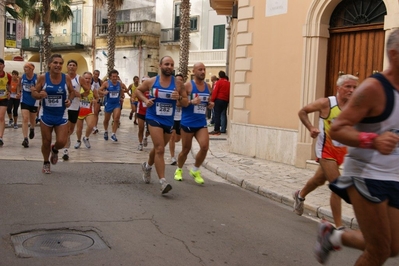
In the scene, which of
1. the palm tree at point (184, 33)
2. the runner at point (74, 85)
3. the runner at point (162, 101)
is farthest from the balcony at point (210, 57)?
the runner at point (162, 101)

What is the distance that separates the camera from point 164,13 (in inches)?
1607

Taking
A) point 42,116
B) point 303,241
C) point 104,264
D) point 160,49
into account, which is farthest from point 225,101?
point 160,49

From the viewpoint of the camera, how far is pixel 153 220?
20.1 feet

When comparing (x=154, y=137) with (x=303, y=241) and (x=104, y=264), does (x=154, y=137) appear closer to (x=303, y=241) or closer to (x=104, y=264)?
(x=303, y=241)

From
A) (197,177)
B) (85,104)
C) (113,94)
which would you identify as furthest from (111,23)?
(197,177)

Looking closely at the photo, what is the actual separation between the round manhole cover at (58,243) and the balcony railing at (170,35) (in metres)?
34.5

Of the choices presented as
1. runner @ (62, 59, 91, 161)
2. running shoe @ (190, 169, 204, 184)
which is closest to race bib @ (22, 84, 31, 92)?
runner @ (62, 59, 91, 161)

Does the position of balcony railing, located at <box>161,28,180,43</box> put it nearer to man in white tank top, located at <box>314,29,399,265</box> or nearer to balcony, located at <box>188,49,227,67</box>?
balcony, located at <box>188,49,227,67</box>

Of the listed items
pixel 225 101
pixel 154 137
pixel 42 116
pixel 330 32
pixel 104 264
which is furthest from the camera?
pixel 225 101

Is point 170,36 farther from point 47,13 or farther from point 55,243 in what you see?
point 55,243

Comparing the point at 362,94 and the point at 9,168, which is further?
the point at 9,168

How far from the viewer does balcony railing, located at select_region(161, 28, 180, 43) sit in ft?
129

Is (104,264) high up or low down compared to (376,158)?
down

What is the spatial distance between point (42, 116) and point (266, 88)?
543 cm
